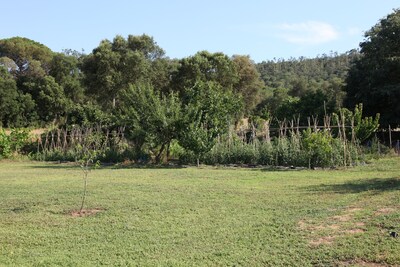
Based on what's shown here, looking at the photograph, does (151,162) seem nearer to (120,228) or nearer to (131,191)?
(131,191)

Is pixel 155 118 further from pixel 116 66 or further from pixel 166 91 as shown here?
pixel 166 91

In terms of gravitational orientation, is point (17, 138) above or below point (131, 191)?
above

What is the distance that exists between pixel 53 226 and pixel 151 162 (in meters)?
10.5

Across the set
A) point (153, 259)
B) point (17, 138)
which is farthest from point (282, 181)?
point (17, 138)

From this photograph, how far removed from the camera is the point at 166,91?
96.0 feet

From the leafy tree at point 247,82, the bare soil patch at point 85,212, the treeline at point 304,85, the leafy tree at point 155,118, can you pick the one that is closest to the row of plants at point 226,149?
the leafy tree at point 155,118

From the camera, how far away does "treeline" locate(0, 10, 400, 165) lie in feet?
54.3

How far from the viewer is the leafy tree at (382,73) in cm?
2070

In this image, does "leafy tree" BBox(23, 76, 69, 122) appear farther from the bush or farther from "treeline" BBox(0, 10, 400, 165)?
the bush

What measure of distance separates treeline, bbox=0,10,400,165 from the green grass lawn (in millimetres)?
5984

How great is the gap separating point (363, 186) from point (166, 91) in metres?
21.1

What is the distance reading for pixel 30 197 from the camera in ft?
29.1

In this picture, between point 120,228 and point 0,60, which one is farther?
point 0,60

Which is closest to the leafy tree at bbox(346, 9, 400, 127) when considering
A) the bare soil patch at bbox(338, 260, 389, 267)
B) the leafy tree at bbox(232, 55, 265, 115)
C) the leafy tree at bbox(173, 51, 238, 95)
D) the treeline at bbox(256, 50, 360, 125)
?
the treeline at bbox(256, 50, 360, 125)
